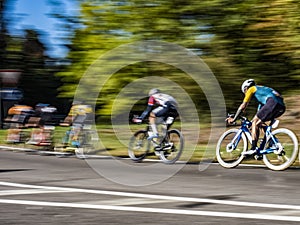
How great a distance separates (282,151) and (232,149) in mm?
1031

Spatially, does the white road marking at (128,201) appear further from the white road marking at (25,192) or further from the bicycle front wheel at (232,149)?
the bicycle front wheel at (232,149)

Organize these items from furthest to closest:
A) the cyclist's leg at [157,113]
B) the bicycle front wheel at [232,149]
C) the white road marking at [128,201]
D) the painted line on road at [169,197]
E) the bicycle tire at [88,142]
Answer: the bicycle tire at [88,142] → the cyclist's leg at [157,113] → the bicycle front wheel at [232,149] → the white road marking at [128,201] → the painted line on road at [169,197]

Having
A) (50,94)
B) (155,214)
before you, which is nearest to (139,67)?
(155,214)

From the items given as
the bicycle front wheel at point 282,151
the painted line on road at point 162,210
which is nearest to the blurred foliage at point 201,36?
the bicycle front wheel at point 282,151

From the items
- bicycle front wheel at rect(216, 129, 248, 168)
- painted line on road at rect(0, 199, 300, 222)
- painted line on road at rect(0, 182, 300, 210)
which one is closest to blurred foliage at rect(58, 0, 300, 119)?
bicycle front wheel at rect(216, 129, 248, 168)

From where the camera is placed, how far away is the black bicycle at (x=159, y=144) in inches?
516

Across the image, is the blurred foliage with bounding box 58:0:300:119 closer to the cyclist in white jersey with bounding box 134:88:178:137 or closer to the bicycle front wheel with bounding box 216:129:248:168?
the cyclist in white jersey with bounding box 134:88:178:137

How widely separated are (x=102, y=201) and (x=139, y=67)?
9.61 m

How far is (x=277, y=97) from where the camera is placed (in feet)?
39.1

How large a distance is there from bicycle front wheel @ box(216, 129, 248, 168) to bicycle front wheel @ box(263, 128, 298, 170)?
1.63 feet

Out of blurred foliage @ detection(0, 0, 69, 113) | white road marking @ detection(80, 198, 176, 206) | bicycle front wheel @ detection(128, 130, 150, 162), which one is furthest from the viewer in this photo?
blurred foliage @ detection(0, 0, 69, 113)

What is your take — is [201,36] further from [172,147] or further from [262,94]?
[262,94]

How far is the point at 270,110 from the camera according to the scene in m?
11.8

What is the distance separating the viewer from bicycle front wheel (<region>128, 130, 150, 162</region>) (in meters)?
13.4
